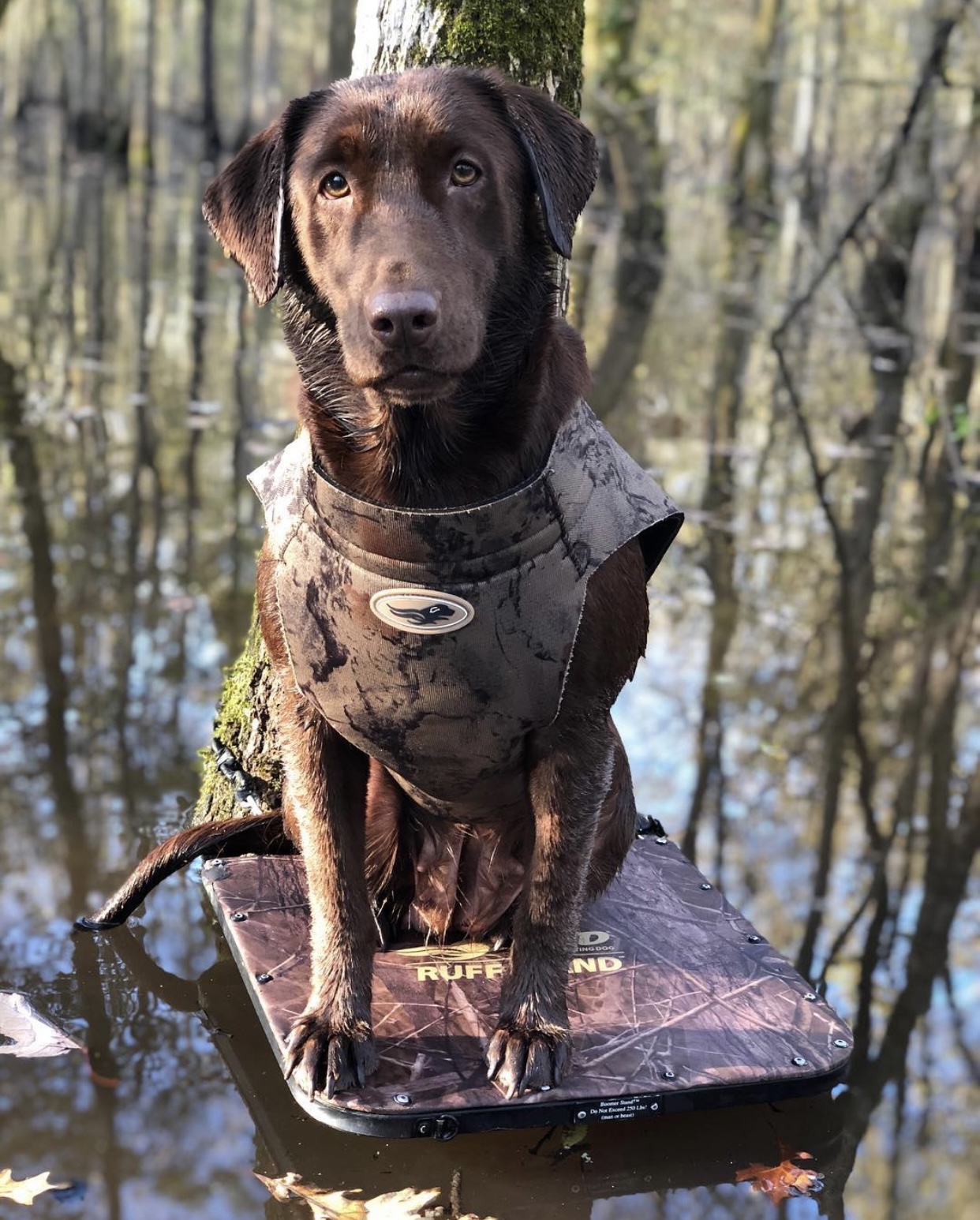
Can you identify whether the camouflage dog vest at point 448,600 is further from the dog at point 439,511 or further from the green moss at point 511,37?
the green moss at point 511,37

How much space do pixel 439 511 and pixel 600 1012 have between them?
1.22 meters

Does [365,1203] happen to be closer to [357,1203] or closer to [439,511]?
[357,1203]

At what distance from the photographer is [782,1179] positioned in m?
2.87

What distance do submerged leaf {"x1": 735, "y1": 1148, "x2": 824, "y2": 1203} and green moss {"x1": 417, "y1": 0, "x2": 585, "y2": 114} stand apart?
2814mm

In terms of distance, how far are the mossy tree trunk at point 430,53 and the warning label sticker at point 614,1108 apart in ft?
4.88

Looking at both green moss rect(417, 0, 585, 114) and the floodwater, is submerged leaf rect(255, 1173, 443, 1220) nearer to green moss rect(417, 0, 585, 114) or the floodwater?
the floodwater

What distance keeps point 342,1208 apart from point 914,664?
393 centimetres

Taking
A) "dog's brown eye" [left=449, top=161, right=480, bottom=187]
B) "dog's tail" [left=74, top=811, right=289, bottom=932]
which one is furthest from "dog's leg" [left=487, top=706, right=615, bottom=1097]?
"dog's brown eye" [left=449, top=161, right=480, bottom=187]

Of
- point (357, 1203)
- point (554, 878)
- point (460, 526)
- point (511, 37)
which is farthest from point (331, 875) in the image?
point (511, 37)

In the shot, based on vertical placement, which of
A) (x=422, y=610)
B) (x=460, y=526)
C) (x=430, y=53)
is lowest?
(x=422, y=610)

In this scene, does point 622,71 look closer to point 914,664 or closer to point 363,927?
point 914,664

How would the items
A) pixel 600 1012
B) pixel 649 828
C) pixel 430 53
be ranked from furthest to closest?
pixel 649 828 < pixel 430 53 < pixel 600 1012

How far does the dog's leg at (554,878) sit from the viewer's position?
9.49ft

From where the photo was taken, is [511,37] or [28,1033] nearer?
[28,1033]
